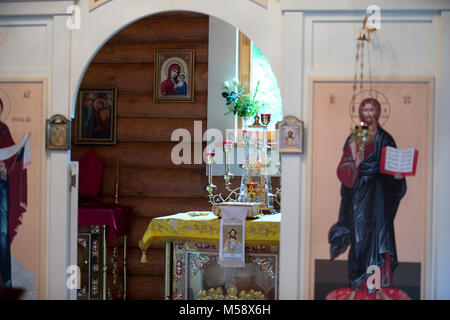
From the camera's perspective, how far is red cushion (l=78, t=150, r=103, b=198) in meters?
6.76

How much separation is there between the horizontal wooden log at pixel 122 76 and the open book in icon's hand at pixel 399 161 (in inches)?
126

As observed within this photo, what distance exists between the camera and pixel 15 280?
4.84 meters

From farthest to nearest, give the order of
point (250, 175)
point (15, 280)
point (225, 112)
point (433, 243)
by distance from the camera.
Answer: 1. point (225, 112)
2. point (250, 175)
3. point (15, 280)
4. point (433, 243)

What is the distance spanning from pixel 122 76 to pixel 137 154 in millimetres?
880

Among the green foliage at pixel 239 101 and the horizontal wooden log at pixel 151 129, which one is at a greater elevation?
the green foliage at pixel 239 101

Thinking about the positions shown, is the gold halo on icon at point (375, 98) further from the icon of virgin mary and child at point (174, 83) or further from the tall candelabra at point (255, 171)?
the icon of virgin mary and child at point (174, 83)

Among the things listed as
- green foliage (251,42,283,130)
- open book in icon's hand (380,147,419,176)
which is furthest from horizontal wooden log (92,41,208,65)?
open book in icon's hand (380,147,419,176)

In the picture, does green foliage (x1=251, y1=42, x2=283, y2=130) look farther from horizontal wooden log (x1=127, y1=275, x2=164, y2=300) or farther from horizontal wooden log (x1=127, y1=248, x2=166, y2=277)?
horizontal wooden log (x1=127, y1=275, x2=164, y2=300)

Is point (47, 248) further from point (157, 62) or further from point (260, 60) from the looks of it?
point (260, 60)

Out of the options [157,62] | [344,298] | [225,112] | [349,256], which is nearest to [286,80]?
[349,256]

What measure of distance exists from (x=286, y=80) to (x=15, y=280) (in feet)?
8.46

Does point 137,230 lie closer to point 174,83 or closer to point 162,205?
point 162,205

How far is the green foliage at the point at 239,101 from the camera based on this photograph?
6574mm

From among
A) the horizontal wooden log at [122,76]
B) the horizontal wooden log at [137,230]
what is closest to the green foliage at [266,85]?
the horizontal wooden log at [122,76]
